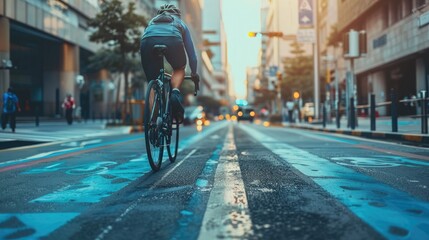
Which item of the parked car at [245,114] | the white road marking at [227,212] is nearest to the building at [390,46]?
the white road marking at [227,212]

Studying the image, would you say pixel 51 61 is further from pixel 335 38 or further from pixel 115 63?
pixel 335 38

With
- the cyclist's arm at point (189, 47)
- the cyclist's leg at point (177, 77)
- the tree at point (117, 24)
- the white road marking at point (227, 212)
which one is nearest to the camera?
the white road marking at point (227, 212)

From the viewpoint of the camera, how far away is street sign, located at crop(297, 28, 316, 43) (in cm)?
2552

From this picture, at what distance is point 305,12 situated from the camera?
2548 centimetres

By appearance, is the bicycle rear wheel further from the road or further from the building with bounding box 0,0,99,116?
the building with bounding box 0,0,99,116

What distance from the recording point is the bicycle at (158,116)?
15.5ft

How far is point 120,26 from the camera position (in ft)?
77.6

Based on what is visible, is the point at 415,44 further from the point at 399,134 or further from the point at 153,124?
the point at 153,124

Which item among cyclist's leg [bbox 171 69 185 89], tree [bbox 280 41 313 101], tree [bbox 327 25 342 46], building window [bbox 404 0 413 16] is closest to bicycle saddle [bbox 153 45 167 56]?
cyclist's leg [bbox 171 69 185 89]

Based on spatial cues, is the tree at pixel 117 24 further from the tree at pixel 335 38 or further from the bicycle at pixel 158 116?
the tree at pixel 335 38

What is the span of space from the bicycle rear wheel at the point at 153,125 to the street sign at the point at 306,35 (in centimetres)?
2157

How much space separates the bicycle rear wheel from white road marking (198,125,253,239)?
31.0 inches

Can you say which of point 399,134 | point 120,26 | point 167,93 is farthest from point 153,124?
point 120,26

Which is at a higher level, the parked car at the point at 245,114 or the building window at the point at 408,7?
the building window at the point at 408,7
